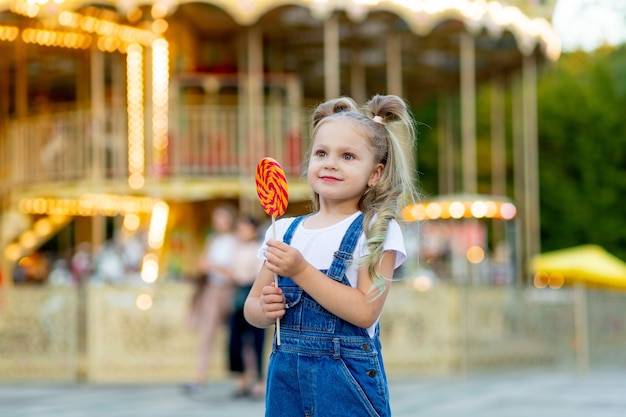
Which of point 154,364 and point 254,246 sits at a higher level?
point 254,246

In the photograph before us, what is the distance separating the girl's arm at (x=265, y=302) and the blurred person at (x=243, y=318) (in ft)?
26.4

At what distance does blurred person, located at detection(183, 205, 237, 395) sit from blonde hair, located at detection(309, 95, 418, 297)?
831 centimetres

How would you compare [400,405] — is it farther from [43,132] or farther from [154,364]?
[43,132]

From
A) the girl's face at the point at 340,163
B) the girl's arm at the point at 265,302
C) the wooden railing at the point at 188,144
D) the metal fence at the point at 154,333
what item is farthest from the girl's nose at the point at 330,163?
the wooden railing at the point at 188,144

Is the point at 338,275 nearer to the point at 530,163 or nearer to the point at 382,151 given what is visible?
the point at 382,151

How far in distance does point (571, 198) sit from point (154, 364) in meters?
28.6

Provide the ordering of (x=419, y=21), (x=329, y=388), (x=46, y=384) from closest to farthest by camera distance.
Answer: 1. (x=329, y=388)
2. (x=46, y=384)
3. (x=419, y=21)

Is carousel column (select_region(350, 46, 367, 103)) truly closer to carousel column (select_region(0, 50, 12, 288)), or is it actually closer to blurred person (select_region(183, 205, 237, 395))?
carousel column (select_region(0, 50, 12, 288))

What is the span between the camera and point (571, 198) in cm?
4194

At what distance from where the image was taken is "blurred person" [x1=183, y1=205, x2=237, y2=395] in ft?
41.7

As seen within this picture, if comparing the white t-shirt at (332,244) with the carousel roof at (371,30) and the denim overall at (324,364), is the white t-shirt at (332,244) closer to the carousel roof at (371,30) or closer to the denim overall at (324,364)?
the denim overall at (324,364)

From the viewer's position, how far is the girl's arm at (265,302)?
13.1 ft

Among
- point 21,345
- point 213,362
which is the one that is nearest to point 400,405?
point 213,362

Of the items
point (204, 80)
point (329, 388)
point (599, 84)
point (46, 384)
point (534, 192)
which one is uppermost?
point (599, 84)
